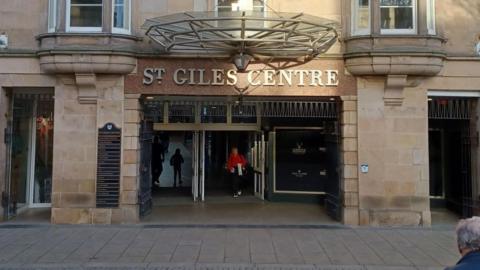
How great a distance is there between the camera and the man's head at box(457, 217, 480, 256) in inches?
113

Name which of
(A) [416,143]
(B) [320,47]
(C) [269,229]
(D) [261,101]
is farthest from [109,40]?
(A) [416,143]

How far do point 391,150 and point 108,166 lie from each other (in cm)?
622

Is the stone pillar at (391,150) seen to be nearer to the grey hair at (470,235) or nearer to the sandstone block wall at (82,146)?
the sandstone block wall at (82,146)

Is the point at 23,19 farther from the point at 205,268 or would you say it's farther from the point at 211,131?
the point at 205,268

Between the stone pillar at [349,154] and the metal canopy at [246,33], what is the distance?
145 centimetres

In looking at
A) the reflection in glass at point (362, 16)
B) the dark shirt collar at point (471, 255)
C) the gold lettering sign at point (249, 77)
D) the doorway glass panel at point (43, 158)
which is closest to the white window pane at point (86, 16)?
the gold lettering sign at point (249, 77)

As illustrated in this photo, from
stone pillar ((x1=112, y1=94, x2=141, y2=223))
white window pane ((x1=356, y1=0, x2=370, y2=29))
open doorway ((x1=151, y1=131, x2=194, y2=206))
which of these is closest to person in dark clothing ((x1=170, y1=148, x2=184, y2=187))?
open doorway ((x1=151, y1=131, x2=194, y2=206))

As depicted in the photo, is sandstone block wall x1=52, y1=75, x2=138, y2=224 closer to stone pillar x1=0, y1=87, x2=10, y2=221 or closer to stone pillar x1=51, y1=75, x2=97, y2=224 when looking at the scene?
stone pillar x1=51, y1=75, x2=97, y2=224

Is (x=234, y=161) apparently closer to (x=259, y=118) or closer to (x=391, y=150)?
(x=259, y=118)

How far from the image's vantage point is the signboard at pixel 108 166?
35.0 ft

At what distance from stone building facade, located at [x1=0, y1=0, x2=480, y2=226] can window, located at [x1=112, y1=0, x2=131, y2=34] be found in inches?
0.9

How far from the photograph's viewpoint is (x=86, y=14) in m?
10.9

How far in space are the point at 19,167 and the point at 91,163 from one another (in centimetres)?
263

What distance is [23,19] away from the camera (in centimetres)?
1093
